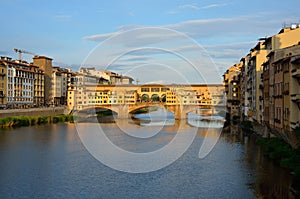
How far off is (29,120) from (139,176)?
50.0ft

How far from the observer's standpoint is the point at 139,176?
9.97m

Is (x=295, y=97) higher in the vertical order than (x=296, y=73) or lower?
lower

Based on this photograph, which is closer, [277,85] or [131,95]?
[277,85]

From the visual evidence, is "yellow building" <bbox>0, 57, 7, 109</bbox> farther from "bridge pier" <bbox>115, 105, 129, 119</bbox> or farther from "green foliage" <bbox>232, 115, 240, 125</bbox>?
"green foliage" <bbox>232, 115, 240, 125</bbox>

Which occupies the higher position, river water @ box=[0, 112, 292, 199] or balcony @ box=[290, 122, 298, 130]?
balcony @ box=[290, 122, 298, 130]

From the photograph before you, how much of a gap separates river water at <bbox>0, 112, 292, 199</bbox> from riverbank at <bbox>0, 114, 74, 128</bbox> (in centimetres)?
692

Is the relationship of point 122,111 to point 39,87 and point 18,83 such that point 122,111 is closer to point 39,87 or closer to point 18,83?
point 18,83

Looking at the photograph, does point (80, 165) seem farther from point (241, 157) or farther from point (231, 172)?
point (241, 157)

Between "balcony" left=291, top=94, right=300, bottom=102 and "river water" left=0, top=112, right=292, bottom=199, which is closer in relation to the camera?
"river water" left=0, top=112, right=292, bottom=199

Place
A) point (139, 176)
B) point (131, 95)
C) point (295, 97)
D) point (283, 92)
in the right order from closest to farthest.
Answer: point (139, 176) < point (295, 97) < point (283, 92) < point (131, 95)

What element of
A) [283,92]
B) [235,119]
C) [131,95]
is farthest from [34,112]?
[283,92]

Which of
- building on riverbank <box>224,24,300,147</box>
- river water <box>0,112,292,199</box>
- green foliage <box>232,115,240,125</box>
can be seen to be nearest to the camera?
river water <box>0,112,292,199</box>

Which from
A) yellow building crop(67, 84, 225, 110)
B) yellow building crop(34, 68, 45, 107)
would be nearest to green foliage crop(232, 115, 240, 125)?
yellow building crop(67, 84, 225, 110)

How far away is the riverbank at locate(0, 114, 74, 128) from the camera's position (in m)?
21.5
